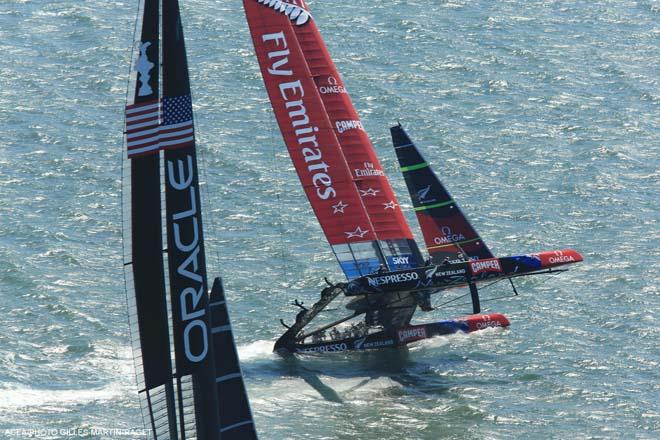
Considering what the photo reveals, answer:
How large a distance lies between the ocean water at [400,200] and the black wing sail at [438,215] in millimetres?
2697

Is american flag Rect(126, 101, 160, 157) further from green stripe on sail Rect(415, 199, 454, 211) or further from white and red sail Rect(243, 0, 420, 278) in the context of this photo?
green stripe on sail Rect(415, 199, 454, 211)

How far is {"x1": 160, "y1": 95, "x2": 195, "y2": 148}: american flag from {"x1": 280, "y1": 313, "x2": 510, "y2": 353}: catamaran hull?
1787 centimetres

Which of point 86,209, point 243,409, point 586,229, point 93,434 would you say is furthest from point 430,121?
point 243,409

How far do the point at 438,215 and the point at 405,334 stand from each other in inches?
157

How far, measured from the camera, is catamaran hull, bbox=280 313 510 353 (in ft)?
124

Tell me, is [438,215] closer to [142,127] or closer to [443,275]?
[443,275]

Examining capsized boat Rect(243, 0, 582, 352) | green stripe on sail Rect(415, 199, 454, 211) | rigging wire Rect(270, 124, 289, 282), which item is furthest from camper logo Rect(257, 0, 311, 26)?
rigging wire Rect(270, 124, 289, 282)

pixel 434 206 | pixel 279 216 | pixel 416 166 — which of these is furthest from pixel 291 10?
pixel 279 216

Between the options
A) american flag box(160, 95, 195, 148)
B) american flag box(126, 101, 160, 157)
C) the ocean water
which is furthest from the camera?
the ocean water

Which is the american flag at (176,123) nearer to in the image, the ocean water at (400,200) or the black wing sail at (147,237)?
the black wing sail at (147,237)

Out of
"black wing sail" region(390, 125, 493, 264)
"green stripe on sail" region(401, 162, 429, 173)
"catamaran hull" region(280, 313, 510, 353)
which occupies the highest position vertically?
"green stripe on sail" region(401, 162, 429, 173)

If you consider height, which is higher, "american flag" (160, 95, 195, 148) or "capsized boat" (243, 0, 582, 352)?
"american flag" (160, 95, 195, 148)

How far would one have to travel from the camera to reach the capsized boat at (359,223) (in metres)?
36.9

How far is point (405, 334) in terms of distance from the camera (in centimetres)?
3859
